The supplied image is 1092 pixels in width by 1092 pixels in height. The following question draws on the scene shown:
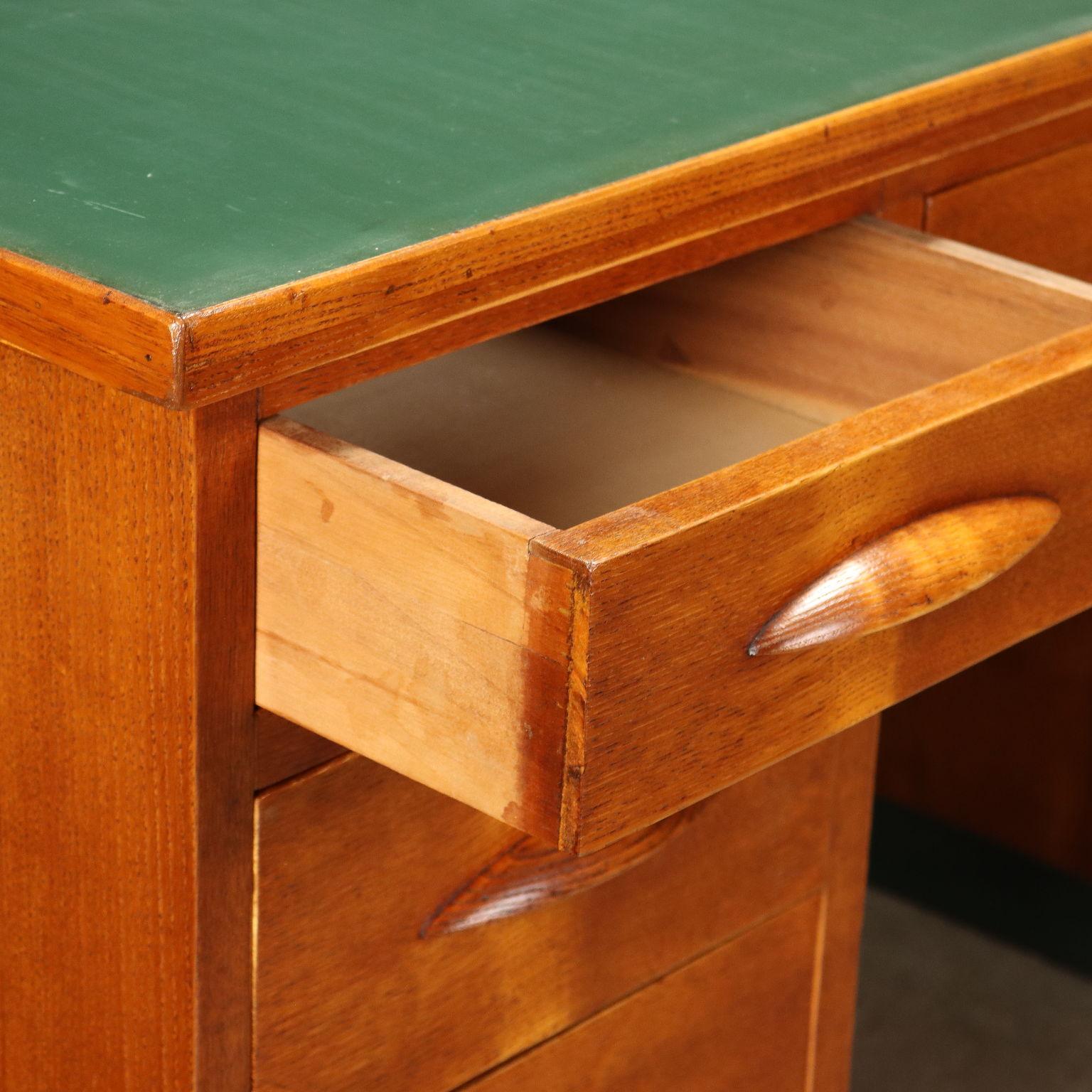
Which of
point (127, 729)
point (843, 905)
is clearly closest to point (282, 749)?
point (127, 729)

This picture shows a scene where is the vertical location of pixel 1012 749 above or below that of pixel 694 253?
below

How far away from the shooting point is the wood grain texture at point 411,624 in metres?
0.54

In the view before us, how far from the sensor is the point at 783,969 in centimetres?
95

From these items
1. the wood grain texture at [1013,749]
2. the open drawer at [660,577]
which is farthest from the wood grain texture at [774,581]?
the wood grain texture at [1013,749]

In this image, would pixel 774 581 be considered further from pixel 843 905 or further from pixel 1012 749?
pixel 1012 749

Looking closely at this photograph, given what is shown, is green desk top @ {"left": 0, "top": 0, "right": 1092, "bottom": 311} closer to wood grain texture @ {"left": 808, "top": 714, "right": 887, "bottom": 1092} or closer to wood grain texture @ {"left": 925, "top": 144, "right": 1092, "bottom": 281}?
wood grain texture @ {"left": 925, "top": 144, "right": 1092, "bottom": 281}

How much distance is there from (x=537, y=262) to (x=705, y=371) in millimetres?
240

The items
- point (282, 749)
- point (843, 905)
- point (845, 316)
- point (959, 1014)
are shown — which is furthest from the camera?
point (959, 1014)

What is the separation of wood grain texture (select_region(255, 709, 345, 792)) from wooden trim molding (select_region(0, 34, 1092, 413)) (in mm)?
114

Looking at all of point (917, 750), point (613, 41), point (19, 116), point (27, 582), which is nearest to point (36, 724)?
point (27, 582)

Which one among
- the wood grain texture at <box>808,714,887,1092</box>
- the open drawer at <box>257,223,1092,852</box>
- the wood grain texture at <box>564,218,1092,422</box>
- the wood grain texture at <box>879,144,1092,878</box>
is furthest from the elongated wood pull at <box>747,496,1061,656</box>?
the wood grain texture at <box>879,144,1092,878</box>

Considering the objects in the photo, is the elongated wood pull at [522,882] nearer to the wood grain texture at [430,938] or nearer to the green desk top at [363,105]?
the wood grain texture at [430,938]

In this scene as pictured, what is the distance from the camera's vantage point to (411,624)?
0.57 meters

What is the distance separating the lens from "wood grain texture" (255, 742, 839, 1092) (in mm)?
672
